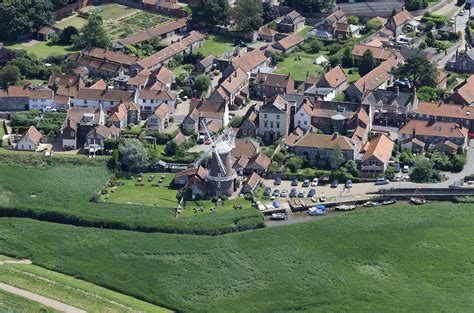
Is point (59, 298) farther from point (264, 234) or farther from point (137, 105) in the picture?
point (137, 105)

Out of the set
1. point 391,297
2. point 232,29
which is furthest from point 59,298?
point 232,29

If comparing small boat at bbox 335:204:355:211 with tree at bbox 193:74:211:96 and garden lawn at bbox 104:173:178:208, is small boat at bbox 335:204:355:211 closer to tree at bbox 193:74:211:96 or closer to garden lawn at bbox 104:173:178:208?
garden lawn at bbox 104:173:178:208

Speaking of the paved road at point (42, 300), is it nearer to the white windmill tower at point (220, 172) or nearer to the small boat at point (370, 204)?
the white windmill tower at point (220, 172)

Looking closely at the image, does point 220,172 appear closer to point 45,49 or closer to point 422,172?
point 422,172

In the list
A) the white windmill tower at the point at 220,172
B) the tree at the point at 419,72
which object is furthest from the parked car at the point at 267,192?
the tree at the point at 419,72

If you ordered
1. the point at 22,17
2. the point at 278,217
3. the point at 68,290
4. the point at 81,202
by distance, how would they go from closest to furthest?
the point at 68,290, the point at 278,217, the point at 81,202, the point at 22,17

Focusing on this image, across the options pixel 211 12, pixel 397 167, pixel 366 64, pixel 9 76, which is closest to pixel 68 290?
pixel 397 167

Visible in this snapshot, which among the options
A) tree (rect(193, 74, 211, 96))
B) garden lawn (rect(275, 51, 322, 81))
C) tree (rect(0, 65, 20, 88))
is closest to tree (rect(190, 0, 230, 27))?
garden lawn (rect(275, 51, 322, 81))
